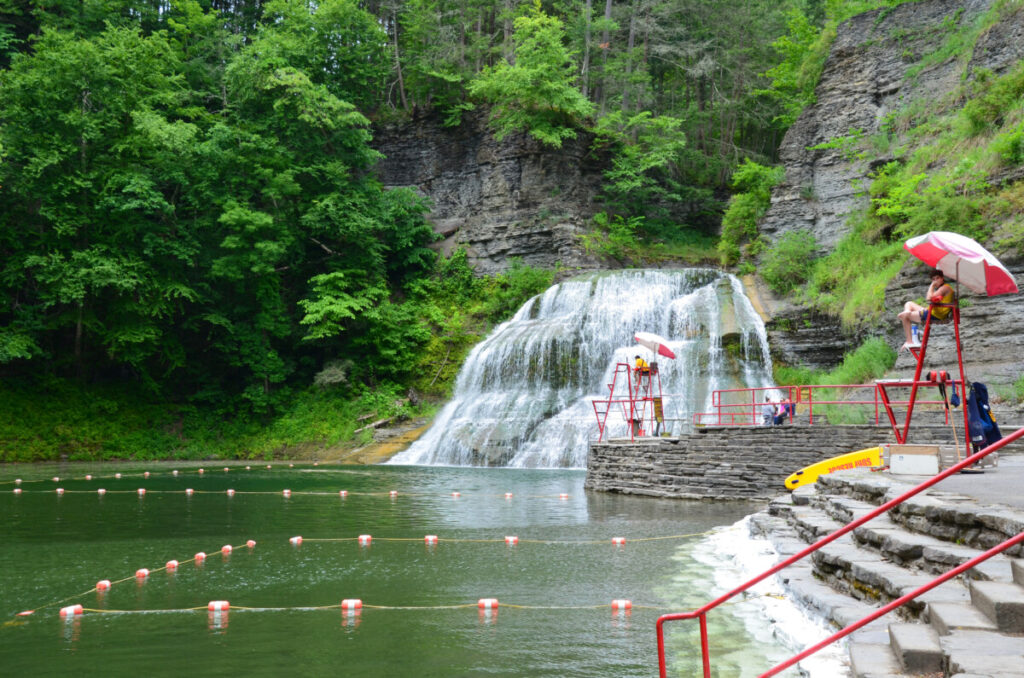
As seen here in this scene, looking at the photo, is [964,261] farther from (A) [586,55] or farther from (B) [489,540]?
(A) [586,55]

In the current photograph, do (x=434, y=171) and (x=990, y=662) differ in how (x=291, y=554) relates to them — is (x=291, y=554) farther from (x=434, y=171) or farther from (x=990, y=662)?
(x=434, y=171)

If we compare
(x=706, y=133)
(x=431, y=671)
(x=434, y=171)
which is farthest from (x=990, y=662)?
(x=706, y=133)

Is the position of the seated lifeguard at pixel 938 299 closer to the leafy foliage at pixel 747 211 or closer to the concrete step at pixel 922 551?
the concrete step at pixel 922 551

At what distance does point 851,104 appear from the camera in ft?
80.8

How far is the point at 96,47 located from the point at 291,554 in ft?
73.7

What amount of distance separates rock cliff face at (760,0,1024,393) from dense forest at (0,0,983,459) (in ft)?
7.50

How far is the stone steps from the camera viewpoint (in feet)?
10.8

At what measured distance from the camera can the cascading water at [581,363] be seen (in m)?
20.5

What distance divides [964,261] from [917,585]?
4.01 metres

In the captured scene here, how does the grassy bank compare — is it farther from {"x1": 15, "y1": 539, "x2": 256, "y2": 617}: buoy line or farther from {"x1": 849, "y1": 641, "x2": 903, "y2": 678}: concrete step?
{"x1": 849, "y1": 641, "x2": 903, "y2": 678}: concrete step

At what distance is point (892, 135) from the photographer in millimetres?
22609

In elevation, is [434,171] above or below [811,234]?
above

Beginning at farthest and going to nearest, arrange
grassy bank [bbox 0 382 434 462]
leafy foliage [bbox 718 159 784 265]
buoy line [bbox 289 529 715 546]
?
leafy foliage [bbox 718 159 784 265], grassy bank [bbox 0 382 434 462], buoy line [bbox 289 529 715 546]

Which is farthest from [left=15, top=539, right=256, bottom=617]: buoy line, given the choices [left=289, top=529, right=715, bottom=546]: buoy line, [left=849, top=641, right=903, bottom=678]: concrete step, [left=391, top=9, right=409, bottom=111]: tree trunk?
[left=391, top=9, right=409, bottom=111]: tree trunk
